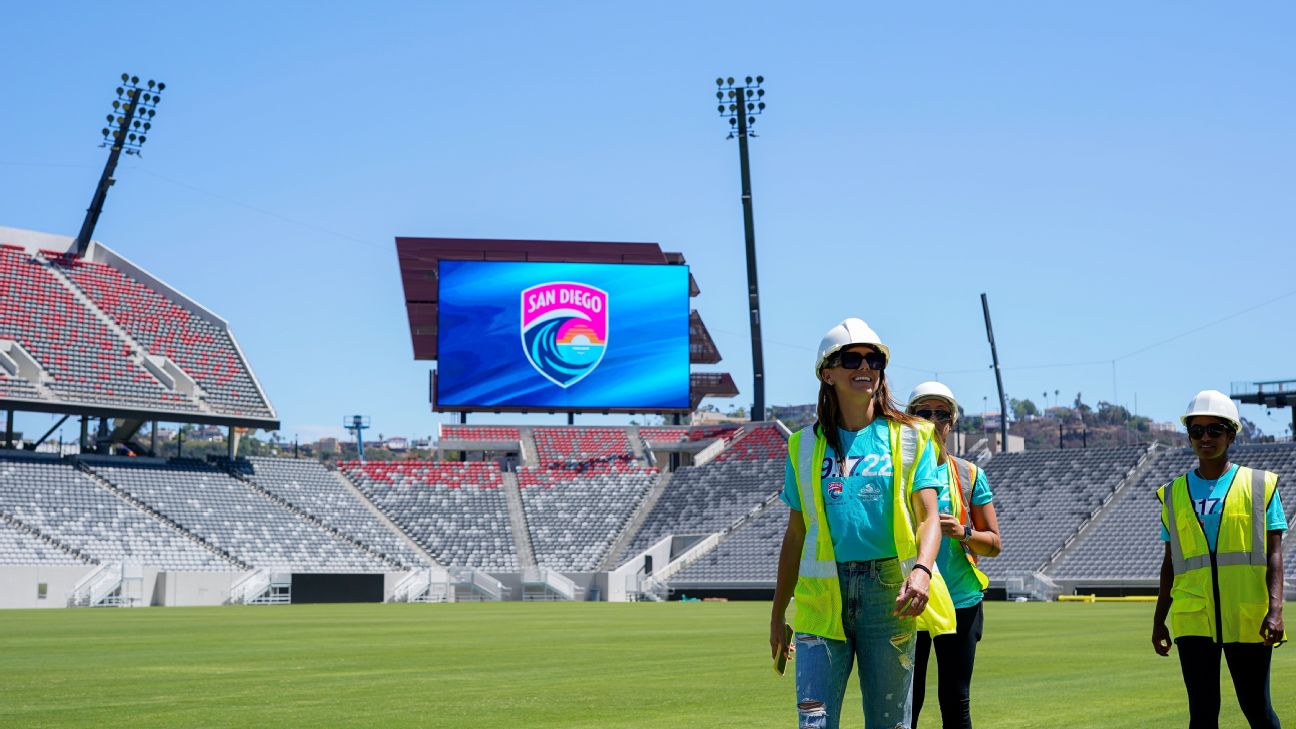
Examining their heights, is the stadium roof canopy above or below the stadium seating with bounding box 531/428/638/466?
above

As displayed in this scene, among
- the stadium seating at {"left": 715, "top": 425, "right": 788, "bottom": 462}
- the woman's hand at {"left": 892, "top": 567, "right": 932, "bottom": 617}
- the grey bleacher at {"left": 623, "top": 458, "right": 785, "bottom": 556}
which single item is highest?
the stadium seating at {"left": 715, "top": 425, "right": 788, "bottom": 462}

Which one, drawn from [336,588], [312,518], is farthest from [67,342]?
[336,588]

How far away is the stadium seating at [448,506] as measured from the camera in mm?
64688

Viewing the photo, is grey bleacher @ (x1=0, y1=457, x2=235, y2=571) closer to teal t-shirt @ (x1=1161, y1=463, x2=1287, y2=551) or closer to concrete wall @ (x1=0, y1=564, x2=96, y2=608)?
concrete wall @ (x1=0, y1=564, x2=96, y2=608)

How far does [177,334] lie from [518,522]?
16.8 m

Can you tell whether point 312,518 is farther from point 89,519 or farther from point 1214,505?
point 1214,505

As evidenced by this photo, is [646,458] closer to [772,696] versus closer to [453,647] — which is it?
[453,647]

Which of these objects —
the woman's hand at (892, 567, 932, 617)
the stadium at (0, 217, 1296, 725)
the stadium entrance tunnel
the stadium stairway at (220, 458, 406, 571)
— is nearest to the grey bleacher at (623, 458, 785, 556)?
the stadium at (0, 217, 1296, 725)

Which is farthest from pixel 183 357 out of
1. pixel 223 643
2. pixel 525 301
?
pixel 223 643

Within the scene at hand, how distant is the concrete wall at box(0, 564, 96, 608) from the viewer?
46.8 metres

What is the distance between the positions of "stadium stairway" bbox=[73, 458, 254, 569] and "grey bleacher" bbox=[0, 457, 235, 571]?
24 centimetres

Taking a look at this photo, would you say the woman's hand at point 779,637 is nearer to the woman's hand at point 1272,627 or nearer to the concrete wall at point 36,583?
the woman's hand at point 1272,627

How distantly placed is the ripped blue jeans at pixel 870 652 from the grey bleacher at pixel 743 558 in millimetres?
53056

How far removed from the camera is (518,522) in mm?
67562
